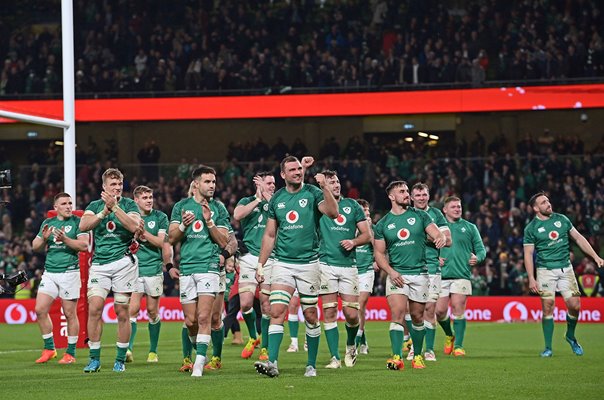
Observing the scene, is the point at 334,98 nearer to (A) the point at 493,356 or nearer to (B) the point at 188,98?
(B) the point at 188,98

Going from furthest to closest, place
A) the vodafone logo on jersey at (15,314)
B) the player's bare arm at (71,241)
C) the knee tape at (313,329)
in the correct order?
1. the vodafone logo on jersey at (15,314)
2. the player's bare arm at (71,241)
3. the knee tape at (313,329)

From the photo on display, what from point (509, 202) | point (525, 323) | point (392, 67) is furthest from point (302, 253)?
point (392, 67)

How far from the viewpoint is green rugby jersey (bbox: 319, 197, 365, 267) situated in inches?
553

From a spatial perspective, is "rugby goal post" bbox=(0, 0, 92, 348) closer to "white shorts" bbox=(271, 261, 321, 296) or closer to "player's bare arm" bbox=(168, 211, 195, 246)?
"player's bare arm" bbox=(168, 211, 195, 246)

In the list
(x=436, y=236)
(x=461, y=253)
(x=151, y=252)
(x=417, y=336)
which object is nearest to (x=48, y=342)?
(x=151, y=252)

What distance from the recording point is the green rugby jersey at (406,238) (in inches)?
540

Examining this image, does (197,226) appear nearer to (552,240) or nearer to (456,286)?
(456,286)

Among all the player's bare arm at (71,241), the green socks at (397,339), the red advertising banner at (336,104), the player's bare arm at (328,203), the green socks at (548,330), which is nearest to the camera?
the player's bare arm at (328,203)

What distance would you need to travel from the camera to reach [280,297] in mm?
12055

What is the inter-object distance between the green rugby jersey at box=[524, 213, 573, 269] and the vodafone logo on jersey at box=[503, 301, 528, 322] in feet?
36.7

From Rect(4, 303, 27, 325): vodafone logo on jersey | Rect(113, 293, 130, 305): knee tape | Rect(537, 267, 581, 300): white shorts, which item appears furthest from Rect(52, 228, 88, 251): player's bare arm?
Rect(4, 303, 27, 325): vodafone logo on jersey

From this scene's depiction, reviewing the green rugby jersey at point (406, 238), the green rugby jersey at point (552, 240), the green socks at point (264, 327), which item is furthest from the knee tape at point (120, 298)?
the green rugby jersey at point (552, 240)

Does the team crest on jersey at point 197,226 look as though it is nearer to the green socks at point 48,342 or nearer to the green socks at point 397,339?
the green socks at point 397,339

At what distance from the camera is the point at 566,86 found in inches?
1300
